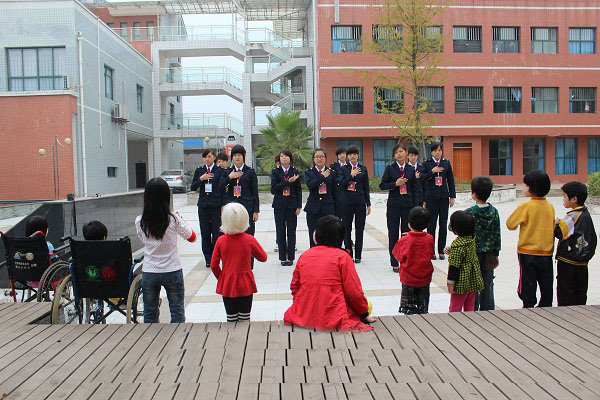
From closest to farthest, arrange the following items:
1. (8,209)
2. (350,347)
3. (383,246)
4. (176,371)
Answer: (176,371) → (350,347) → (383,246) → (8,209)

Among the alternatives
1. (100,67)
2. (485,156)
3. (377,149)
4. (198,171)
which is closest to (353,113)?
(377,149)

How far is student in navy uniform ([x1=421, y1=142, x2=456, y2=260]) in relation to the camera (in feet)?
27.0

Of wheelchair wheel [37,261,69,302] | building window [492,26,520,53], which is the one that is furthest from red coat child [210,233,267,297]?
building window [492,26,520,53]

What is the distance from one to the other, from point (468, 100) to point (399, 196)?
70.2 ft

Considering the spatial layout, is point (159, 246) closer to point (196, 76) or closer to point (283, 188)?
point (283, 188)

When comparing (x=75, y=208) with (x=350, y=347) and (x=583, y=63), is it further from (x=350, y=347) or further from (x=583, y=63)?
(x=583, y=63)

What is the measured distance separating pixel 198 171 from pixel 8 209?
40.6 ft

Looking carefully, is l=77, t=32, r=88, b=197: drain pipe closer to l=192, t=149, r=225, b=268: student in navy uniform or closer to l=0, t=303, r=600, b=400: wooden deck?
l=192, t=149, r=225, b=268: student in navy uniform

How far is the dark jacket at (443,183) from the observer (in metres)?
8.28

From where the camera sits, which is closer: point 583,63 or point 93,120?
point 93,120

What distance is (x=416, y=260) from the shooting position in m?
4.55

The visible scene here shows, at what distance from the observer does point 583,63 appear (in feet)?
91.3

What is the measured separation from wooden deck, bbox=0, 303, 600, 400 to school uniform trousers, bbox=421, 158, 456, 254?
4.08 metres

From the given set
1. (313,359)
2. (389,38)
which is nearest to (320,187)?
(313,359)
